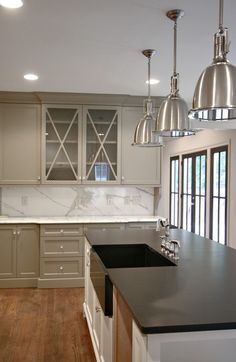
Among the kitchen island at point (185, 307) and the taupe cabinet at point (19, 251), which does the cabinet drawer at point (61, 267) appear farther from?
the kitchen island at point (185, 307)

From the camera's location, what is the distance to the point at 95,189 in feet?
18.1

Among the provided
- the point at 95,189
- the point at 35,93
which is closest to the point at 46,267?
the point at 95,189

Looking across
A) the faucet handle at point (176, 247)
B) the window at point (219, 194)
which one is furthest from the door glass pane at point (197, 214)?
the faucet handle at point (176, 247)

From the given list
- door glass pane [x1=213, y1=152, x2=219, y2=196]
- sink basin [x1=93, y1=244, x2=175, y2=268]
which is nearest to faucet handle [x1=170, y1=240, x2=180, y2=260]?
sink basin [x1=93, y1=244, x2=175, y2=268]

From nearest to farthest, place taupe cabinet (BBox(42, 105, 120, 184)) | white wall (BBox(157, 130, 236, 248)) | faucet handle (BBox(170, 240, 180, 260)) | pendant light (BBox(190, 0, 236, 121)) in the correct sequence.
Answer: pendant light (BBox(190, 0, 236, 121)) → faucet handle (BBox(170, 240, 180, 260)) → taupe cabinet (BBox(42, 105, 120, 184)) → white wall (BBox(157, 130, 236, 248))

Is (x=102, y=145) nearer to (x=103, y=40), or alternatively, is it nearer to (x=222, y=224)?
(x=103, y=40)

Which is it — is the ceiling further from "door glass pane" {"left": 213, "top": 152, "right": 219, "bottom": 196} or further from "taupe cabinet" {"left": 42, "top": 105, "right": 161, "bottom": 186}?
"door glass pane" {"left": 213, "top": 152, "right": 219, "bottom": 196}

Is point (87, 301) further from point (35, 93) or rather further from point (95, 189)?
Result: point (35, 93)

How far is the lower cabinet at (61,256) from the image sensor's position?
490 cm

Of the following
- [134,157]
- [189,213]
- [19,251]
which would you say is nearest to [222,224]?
[189,213]

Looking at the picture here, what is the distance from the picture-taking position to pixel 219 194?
21.4 feet

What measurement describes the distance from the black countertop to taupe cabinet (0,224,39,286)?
2469 mm

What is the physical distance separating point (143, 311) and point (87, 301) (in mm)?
2258

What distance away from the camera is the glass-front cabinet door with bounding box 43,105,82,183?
509 centimetres
